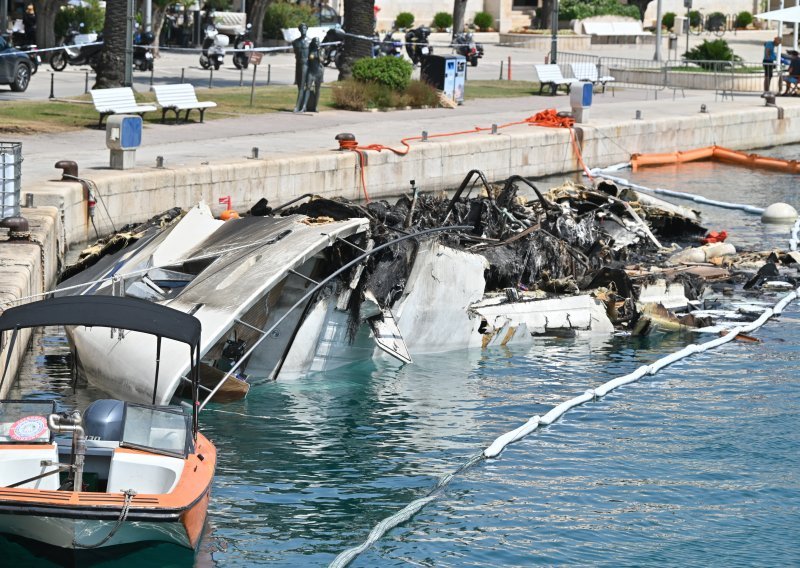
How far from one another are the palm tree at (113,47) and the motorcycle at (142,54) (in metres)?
5.67

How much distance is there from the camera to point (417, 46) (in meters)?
42.3

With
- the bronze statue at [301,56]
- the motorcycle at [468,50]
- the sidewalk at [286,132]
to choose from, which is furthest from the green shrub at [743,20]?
the bronze statue at [301,56]

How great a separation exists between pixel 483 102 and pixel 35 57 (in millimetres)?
11216

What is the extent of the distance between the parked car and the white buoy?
53.5 feet

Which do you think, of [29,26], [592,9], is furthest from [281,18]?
[592,9]

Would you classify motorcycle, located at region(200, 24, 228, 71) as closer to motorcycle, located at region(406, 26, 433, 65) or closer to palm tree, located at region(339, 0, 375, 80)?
palm tree, located at region(339, 0, 375, 80)

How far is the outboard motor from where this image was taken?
33.7 ft

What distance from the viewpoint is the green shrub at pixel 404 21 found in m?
59.7

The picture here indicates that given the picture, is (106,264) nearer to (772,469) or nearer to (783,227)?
(772,469)

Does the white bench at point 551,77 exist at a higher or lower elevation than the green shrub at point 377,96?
higher

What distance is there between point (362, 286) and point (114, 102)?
39.5 ft

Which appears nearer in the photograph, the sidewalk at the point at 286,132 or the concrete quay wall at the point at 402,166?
the concrete quay wall at the point at 402,166

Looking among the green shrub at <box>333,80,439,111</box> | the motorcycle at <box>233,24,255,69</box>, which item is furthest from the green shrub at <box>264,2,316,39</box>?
the green shrub at <box>333,80,439,111</box>

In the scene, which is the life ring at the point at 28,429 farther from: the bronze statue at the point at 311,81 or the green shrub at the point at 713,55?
the green shrub at the point at 713,55
